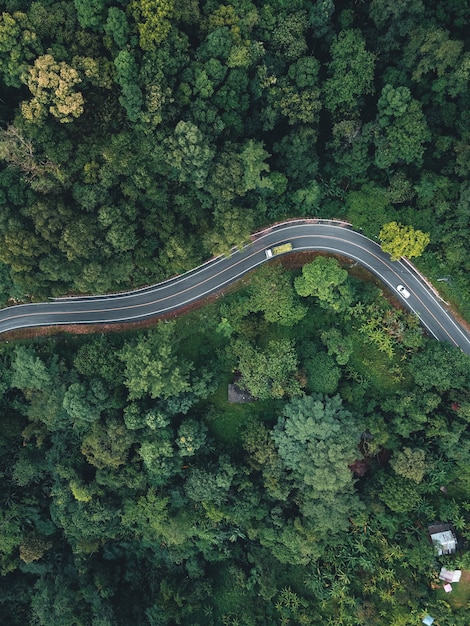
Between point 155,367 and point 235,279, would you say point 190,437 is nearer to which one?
point 155,367

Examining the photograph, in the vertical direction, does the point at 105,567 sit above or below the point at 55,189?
below

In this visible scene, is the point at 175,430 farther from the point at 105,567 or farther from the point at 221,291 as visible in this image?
the point at 105,567

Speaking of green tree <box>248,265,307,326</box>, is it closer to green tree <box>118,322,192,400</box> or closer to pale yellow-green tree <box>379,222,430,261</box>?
green tree <box>118,322,192,400</box>

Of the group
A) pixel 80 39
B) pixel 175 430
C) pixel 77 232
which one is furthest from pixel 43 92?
pixel 175 430

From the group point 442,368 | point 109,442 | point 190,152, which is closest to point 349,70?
point 190,152

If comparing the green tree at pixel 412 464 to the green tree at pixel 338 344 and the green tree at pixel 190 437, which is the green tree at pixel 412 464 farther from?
the green tree at pixel 190 437

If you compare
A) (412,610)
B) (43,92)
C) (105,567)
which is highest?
(43,92)

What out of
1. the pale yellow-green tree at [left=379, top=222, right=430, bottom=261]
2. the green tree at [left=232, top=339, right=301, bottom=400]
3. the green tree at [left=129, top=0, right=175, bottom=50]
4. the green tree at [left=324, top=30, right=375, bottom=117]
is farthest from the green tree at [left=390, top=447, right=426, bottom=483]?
the green tree at [left=129, top=0, right=175, bottom=50]

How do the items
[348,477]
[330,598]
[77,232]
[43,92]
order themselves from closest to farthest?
[43,92] → [77,232] → [348,477] → [330,598]
